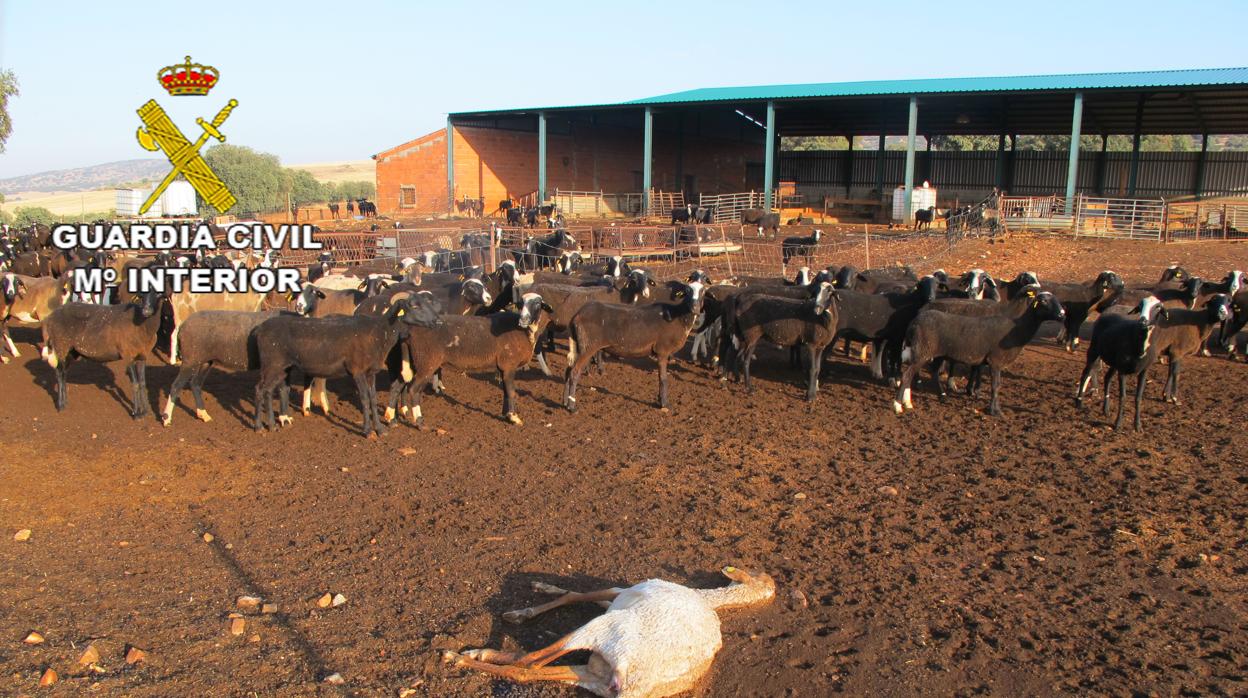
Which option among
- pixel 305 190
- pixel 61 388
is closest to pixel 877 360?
pixel 61 388

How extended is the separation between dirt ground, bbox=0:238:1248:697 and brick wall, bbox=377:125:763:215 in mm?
35361

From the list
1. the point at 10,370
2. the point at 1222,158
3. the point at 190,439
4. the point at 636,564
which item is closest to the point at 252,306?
the point at 10,370

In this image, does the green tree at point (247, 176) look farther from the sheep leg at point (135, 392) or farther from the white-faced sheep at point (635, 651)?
the white-faced sheep at point (635, 651)

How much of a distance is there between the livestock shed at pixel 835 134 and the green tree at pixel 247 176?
18.1 metres

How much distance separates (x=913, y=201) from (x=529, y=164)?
21863 mm

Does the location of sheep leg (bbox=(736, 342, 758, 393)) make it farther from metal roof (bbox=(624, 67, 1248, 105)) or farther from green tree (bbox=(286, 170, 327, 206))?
green tree (bbox=(286, 170, 327, 206))

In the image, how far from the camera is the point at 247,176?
200 ft

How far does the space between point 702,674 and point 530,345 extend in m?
6.39

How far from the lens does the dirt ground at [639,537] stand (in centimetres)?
515

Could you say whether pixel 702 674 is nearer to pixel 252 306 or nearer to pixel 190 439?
pixel 190 439

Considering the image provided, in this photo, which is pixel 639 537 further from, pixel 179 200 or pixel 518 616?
pixel 179 200

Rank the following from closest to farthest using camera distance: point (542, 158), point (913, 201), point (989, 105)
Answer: point (913, 201) < point (989, 105) < point (542, 158)

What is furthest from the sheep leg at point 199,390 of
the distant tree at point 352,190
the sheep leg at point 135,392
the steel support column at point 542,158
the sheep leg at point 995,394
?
the distant tree at point 352,190

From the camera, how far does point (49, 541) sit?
6.84m
